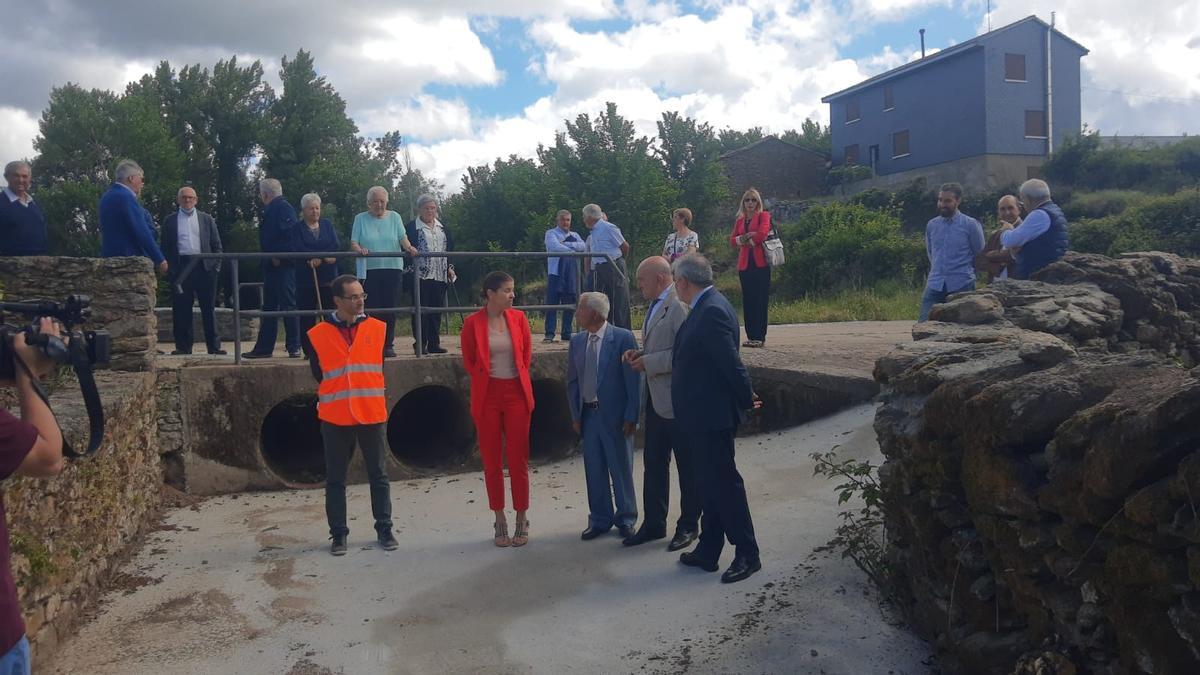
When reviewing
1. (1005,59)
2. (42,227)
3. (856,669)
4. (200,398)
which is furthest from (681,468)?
(1005,59)

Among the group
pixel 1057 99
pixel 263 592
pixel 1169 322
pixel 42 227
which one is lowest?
pixel 263 592

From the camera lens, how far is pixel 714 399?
17.4 ft

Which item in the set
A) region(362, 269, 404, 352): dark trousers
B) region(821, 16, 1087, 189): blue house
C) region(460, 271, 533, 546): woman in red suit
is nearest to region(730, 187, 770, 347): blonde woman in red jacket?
region(362, 269, 404, 352): dark trousers

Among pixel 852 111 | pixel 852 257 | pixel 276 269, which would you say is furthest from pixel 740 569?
pixel 852 111

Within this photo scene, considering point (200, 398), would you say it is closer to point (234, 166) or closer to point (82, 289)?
point (82, 289)

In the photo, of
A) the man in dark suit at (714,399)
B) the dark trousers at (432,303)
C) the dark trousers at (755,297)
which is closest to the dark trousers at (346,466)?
the man in dark suit at (714,399)

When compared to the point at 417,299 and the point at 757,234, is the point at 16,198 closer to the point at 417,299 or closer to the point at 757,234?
the point at 417,299

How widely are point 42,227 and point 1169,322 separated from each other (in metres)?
8.76

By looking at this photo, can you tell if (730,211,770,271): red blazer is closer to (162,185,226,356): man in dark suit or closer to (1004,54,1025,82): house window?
(162,185,226,356): man in dark suit

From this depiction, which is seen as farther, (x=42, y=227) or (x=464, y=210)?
(x=464, y=210)

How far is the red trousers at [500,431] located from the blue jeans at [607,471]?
419 mm

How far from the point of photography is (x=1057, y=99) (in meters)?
39.1

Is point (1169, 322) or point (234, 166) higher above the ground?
point (234, 166)

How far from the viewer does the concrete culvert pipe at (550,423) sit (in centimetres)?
996
